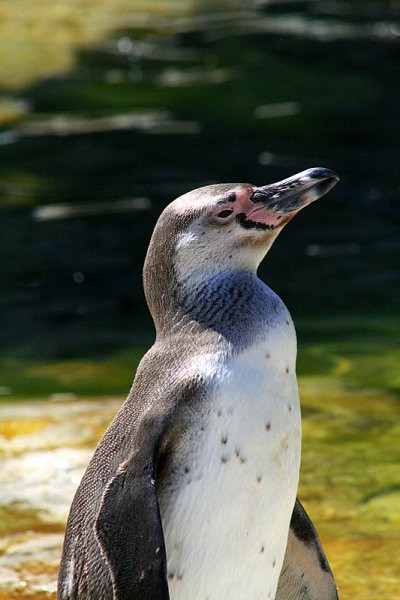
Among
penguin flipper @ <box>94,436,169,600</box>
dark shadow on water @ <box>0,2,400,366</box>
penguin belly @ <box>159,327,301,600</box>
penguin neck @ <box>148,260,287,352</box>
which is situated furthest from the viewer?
dark shadow on water @ <box>0,2,400,366</box>

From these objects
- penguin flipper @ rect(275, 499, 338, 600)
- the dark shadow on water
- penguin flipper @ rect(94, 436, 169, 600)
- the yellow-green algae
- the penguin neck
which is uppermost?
the penguin neck

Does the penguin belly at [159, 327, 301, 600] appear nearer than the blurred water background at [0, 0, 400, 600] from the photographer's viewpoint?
Yes

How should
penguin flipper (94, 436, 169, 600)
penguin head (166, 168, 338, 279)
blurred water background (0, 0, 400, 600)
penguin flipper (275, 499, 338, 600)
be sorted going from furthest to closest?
1. blurred water background (0, 0, 400, 600)
2. penguin flipper (275, 499, 338, 600)
3. penguin head (166, 168, 338, 279)
4. penguin flipper (94, 436, 169, 600)

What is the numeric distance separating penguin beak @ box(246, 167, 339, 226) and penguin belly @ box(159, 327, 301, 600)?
1.35 feet

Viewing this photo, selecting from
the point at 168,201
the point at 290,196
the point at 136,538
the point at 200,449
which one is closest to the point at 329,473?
the point at 290,196

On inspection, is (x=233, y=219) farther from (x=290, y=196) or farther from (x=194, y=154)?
(x=194, y=154)

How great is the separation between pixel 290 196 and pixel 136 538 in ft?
3.65

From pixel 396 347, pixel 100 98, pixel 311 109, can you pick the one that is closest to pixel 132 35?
pixel 100 98

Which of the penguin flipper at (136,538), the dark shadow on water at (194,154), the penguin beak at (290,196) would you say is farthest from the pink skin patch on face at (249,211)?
the dark shadow on water at (194,154)

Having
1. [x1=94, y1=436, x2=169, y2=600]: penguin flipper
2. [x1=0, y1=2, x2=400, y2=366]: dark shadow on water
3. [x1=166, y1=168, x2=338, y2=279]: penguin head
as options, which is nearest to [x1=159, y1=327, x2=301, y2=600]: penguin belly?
[x1=94, y1=436, x2=169, y2=600]: penguin flipper

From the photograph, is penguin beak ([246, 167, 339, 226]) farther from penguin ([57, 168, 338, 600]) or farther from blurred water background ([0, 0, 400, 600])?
blurred water background ([0, 0, 400, 600])

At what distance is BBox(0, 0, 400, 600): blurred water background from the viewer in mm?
5023

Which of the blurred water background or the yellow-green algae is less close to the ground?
the yellow-green algae

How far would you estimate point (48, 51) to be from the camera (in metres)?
15.8
